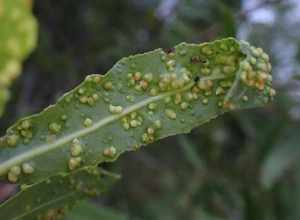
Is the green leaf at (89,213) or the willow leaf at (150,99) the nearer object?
the willow leaf at (150,99)

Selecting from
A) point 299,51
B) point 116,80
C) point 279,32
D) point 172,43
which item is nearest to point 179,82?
point 116,80

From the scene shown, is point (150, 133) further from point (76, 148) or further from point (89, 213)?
point (89, 213)

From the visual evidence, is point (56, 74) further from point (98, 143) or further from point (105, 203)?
point (98, 143)

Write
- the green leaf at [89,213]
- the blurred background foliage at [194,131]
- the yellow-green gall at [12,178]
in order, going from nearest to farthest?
1. the yellow-green gall at [12,178]
2. the green leaf at [89,213]
3. the blurred background foliage at [194,131]

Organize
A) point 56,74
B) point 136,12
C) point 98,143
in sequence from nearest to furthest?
point 98,143, point 56,74, point 136,12

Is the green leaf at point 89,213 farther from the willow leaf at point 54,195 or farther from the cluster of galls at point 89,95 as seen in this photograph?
the cluster of galls at point 89,95

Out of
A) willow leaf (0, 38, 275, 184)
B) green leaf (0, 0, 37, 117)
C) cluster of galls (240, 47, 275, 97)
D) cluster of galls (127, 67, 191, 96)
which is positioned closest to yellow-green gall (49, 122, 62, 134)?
willow leaf (0, 38, 275, 184)

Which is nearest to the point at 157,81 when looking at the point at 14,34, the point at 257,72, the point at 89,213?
the point at 257,72

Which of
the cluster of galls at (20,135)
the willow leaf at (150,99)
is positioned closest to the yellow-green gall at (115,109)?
the willow leaf at (150,99)
